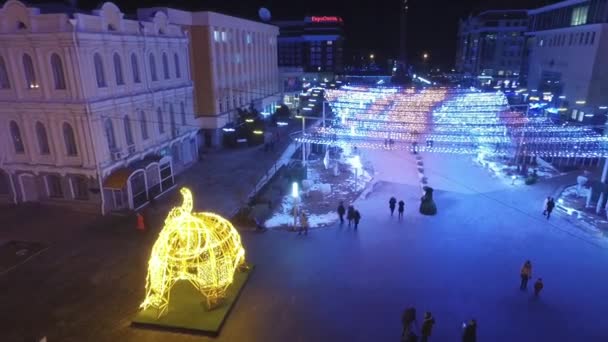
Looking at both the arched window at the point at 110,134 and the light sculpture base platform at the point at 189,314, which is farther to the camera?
the arched window at the point at 110,134

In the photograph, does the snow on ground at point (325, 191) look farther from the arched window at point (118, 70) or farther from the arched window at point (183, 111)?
the arched window at point (118, 70)

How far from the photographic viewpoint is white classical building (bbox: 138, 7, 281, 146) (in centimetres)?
3130

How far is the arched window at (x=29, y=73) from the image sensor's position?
1858 centimetres

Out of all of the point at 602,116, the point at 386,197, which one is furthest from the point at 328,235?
the point at 602,116

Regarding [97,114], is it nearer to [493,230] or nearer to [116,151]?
[116,151]

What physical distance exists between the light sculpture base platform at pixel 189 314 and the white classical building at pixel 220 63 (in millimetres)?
18536

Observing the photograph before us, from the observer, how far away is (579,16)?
43.3m

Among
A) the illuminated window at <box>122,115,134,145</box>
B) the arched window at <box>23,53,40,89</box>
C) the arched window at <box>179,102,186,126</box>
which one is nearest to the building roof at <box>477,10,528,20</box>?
the arched window at <box>179,102,186,126</box>

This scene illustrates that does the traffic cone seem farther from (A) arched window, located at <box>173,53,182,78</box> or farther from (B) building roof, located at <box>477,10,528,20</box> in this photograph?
(B) building roof, located at <box>477,10,528,20</box>

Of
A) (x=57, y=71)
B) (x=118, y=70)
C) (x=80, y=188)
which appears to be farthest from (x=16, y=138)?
(x=118, y=70)

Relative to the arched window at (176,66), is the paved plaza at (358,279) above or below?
below

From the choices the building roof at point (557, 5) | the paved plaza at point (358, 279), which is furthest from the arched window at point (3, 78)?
the building roof at point (557, 5)

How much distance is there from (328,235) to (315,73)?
65.6 metres

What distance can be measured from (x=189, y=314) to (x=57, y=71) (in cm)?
1400
